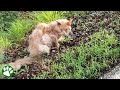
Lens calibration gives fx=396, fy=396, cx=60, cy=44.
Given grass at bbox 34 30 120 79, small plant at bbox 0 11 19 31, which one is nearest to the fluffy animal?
grass at bbox 34 30 120 79

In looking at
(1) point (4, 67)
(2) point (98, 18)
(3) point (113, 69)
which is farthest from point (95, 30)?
(1) point (4, 67)

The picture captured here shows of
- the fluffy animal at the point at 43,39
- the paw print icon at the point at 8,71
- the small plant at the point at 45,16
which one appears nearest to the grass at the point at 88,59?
the fluffy animal at the point at 43,39

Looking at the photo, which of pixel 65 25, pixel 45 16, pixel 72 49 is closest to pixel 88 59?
pixel 72 49

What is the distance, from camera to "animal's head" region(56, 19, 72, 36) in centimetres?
405

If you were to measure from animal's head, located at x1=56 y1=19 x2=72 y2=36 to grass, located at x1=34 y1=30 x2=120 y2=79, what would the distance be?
19cm

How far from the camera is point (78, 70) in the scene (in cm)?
393

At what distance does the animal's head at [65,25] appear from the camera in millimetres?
4047

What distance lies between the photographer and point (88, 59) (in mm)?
4008

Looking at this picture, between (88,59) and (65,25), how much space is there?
0.42 metres
